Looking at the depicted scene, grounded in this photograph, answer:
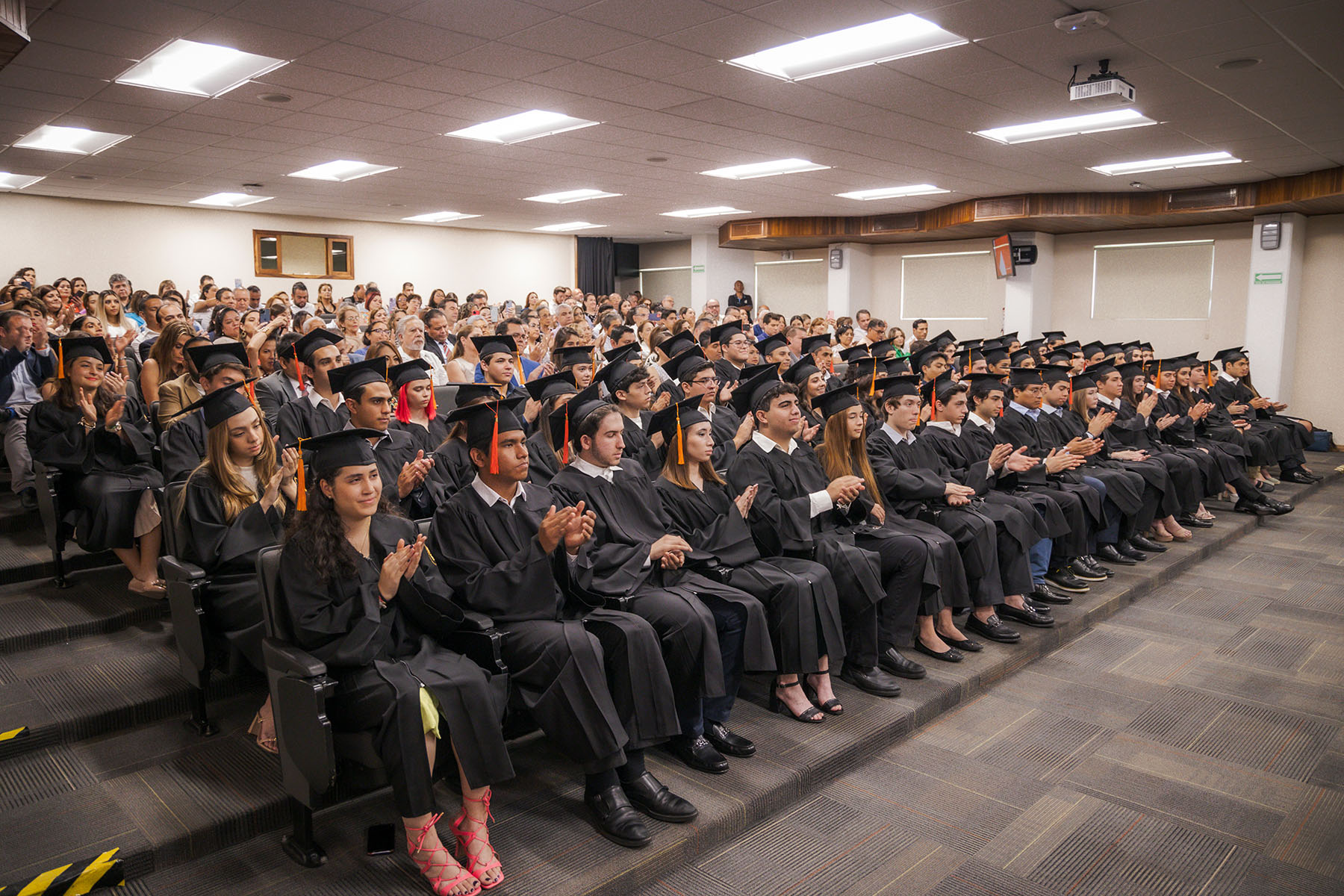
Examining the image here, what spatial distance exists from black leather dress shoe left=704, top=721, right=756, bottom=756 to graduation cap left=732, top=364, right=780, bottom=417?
5.17 ft

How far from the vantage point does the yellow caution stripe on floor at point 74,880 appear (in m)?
2.36

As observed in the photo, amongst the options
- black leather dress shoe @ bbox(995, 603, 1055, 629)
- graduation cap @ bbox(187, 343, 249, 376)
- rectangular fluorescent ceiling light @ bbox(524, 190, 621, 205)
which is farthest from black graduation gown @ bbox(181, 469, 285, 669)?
rectangular fluorescent ceiling light @ bbox(524, 190, 621, 205)

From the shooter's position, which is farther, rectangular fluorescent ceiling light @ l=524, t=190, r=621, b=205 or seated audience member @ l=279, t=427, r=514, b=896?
rectangular fluorescent ceiling light @ l=524, t=190, r=621, b=205

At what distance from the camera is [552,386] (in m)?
4.70

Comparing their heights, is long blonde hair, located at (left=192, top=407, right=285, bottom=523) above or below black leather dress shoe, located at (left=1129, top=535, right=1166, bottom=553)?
above

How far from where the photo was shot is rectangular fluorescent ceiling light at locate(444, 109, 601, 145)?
7.33 meters

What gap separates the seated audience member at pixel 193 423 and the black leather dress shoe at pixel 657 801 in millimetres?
2496

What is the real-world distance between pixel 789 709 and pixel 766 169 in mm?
7327

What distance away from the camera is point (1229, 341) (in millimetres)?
12562

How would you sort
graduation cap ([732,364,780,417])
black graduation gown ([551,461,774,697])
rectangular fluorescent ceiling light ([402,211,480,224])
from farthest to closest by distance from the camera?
1. rectangular fluorescent ceiling light ([402,211,480,224])
2. graduation cap ([732,364,780,417])
3. black graduation gown ([551,461,774,697])

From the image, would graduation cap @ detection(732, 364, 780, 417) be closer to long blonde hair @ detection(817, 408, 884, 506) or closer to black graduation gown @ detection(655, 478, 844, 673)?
long blonde hair @ detection(817, 408, 884, 506)

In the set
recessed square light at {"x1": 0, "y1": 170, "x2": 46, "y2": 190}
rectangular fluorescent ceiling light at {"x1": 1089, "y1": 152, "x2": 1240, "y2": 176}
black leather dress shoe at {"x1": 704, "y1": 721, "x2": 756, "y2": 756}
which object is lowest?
black leather dress shoe at {"x1": 704, "y1": 721, "x2": 756, "y2": 756}

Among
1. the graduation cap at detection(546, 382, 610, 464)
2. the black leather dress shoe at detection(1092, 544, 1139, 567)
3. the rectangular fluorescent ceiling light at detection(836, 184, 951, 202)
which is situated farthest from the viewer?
the rectangular fluorescent ceiling light at detection(836, 184, 951, 202)

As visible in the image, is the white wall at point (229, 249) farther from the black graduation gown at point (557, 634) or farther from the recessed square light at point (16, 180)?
the black graduation gown at point (557, 634)
